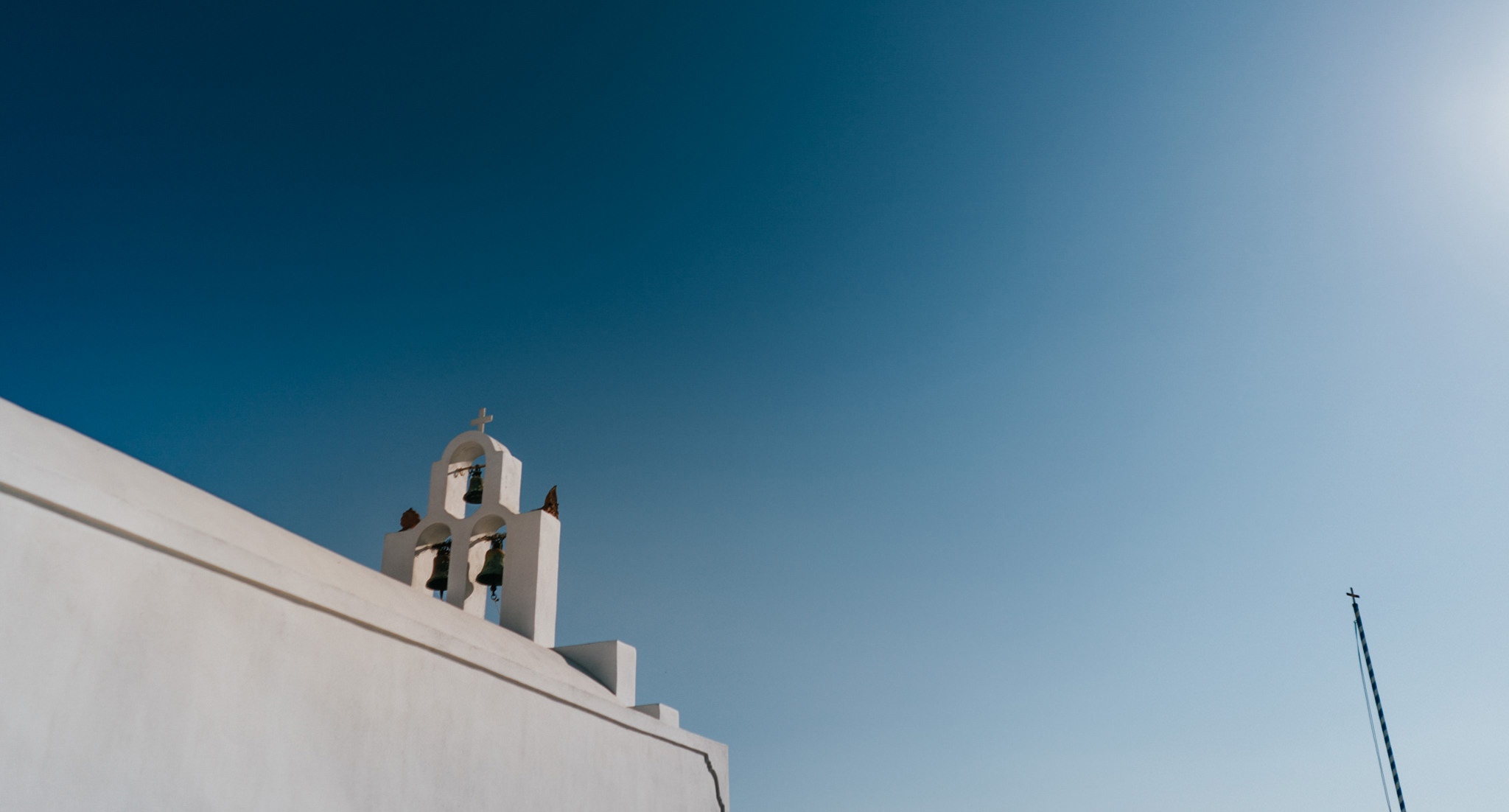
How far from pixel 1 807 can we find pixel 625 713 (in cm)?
489

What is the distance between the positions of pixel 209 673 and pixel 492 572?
5.59 m

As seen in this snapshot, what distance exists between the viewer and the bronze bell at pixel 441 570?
10.0 m

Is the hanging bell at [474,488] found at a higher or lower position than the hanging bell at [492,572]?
higher

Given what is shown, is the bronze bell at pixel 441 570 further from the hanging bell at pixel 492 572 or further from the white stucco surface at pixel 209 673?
the white stucco surface at pixel 209 673

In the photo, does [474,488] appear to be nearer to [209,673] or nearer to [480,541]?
[480,541]

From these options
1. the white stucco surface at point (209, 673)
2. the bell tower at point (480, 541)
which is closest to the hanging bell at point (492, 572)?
the bell tower at point (480, 541)

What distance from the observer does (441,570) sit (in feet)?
33.1

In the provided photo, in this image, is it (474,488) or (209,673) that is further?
(474,488)

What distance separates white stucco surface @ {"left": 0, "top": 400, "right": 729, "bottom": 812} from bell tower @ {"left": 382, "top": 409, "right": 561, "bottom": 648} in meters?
2.86

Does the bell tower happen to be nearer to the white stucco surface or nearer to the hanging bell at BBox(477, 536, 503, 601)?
the hanging bell at BBox(477, 536, 503, 601)

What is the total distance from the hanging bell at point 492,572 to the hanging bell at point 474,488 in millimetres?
685

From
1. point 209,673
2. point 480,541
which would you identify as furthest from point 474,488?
point 209,673

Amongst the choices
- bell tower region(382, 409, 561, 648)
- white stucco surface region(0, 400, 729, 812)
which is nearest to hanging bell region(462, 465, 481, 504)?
bell tower region(382, 409, 561, 648)

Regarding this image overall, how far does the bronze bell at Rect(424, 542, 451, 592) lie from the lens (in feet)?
32.8
